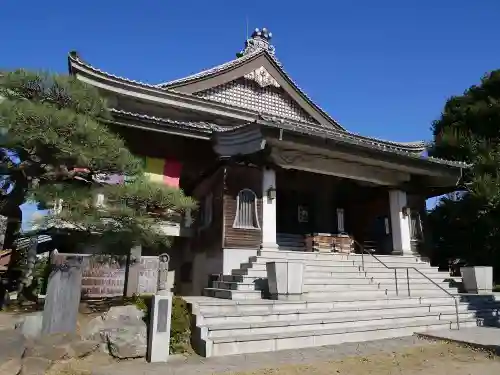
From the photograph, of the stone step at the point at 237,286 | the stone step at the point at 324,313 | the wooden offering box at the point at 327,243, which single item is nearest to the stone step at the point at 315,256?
the stone step at the point at 237,286

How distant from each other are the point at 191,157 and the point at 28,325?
930cm

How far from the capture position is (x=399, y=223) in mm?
13625

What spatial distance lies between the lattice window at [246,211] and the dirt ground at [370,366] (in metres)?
5.38

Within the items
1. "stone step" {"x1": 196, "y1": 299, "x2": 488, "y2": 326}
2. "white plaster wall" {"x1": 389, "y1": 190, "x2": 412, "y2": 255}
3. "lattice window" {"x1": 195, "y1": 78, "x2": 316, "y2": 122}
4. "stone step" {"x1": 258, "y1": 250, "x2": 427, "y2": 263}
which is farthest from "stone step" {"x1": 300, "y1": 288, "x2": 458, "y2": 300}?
"lattice window" {"x1": 195, "y1": 78, "x2": 316, "y2": 122}

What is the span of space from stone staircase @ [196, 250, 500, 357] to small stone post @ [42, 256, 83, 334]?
2090 mm

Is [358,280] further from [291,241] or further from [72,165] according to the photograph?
[72,165]

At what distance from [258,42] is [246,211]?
14.7 metres

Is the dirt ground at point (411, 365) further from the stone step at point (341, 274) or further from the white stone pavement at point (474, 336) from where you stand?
the stone step at point (341, 274)

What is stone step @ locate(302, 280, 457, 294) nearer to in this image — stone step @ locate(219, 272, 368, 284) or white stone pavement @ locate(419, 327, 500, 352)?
stone step @ locate(219, 272, 368, 284)

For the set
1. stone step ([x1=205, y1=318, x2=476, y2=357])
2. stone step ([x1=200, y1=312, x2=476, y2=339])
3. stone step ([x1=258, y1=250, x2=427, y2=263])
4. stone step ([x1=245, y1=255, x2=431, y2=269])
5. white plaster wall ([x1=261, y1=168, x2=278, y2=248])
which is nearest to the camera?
stone step ([x1=205, y1=318, x2=476, y2=357])

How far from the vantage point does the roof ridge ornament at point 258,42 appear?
21859 millimetres

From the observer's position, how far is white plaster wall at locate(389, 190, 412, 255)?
13445 millimetres

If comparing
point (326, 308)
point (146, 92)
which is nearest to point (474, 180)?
point (326, 308)

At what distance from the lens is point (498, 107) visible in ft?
55.6
